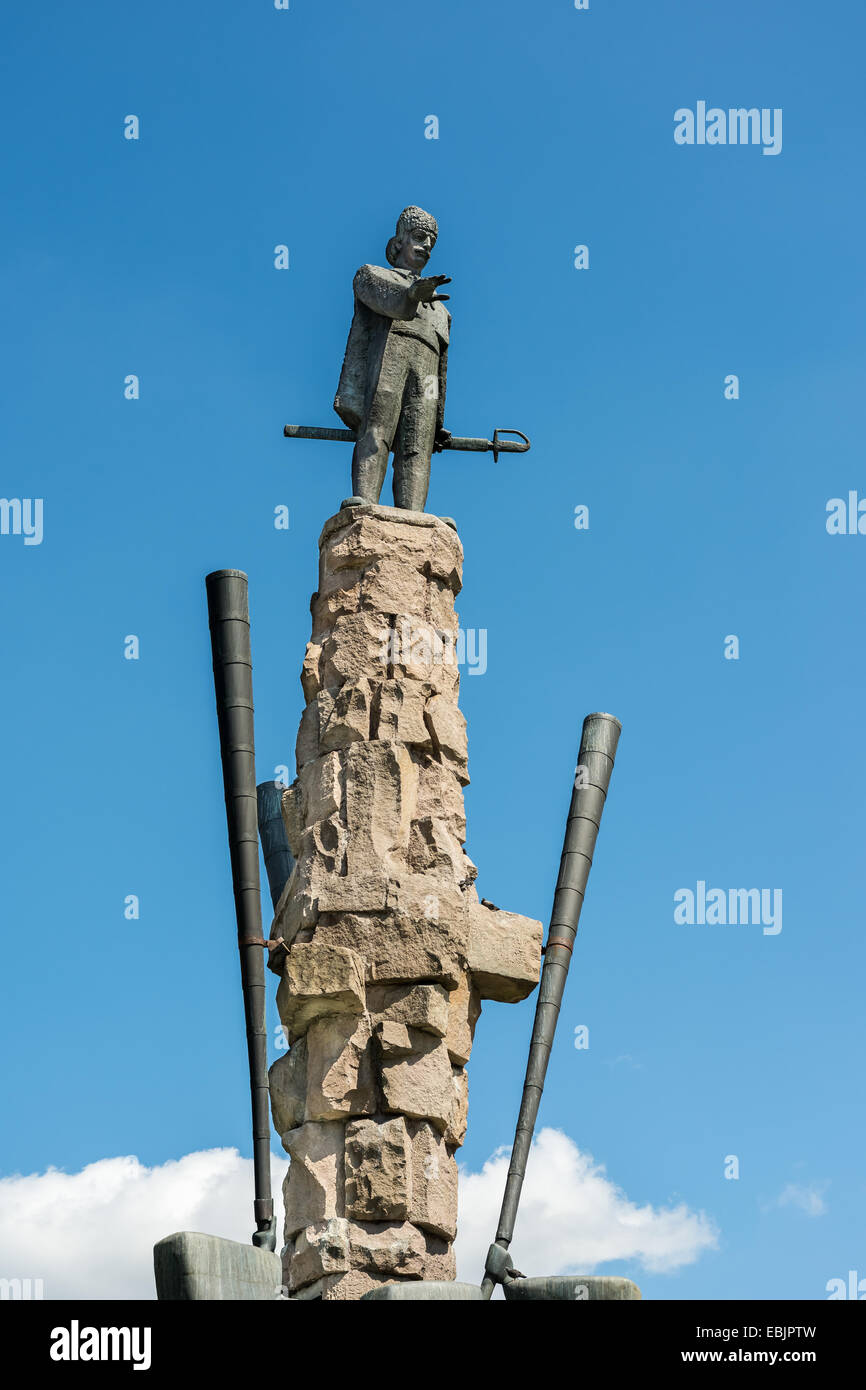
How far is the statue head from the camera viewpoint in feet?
45.9

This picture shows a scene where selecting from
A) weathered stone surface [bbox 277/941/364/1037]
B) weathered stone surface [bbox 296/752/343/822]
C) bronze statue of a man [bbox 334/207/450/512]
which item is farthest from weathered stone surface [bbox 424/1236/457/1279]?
bronze statue of a man [bbox 334/207/450/512]

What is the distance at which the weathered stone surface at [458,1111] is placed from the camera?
11812 mm

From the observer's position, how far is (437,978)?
11812 mm

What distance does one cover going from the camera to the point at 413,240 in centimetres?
1398

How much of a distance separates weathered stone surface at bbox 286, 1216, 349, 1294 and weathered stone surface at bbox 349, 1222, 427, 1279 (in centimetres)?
6

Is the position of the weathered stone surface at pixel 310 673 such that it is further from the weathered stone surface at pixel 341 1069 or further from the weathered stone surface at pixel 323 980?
the weathered stone surface at pixel 341 1069

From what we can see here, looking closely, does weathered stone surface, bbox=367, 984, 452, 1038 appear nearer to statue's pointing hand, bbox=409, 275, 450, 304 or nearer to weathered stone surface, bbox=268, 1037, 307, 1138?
weathered stone surface, bbox=268, 1037, 307, 1138

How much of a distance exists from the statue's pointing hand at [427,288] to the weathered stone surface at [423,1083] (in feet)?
16.4

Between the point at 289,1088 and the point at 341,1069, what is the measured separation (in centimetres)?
57

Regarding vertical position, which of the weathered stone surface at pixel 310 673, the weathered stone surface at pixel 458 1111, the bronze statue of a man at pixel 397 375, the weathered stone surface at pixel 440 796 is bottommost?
the weathered stone surface at pixel 458 1111

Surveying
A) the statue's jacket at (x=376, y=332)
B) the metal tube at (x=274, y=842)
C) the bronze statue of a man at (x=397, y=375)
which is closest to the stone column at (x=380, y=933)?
the bronze statue of a man at (x=397, y=375)
